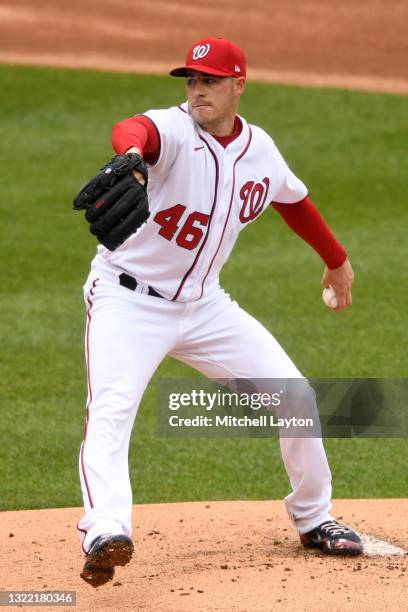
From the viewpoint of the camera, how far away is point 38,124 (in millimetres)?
14898

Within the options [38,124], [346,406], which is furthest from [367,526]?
[38,124]

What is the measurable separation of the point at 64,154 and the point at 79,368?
6.04 metres

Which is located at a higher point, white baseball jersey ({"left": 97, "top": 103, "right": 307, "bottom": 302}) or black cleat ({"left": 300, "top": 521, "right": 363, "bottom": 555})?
white baseball jersey ({"left": 97, "top": 103, "right": 307, "bottom": 302})

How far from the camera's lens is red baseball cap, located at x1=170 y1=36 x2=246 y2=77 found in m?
4.73

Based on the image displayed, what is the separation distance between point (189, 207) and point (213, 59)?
0.58m

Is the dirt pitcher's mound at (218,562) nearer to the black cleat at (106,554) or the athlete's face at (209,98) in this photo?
the black cleat at (106,554)

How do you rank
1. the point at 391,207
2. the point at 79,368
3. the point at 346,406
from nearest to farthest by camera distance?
the point at 346,406 < the point at 79,368 < the point at 391,207

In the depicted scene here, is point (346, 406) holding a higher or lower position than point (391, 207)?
lower

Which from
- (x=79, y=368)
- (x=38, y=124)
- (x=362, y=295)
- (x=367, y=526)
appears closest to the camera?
(x=367, y=526)

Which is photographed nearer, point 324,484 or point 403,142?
point 324,484

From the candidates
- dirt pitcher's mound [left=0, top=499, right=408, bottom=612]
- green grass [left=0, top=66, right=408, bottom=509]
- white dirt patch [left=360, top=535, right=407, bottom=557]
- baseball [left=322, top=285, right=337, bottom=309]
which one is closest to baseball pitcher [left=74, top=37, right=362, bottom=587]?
white dirt patch [left=360, top=535, right=407, bottom=557]

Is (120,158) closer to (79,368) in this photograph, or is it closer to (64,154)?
(79,368)

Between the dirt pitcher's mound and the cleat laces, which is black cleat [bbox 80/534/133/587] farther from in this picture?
the cleat laces

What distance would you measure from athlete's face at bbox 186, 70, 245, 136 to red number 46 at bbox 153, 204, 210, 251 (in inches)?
14.5
